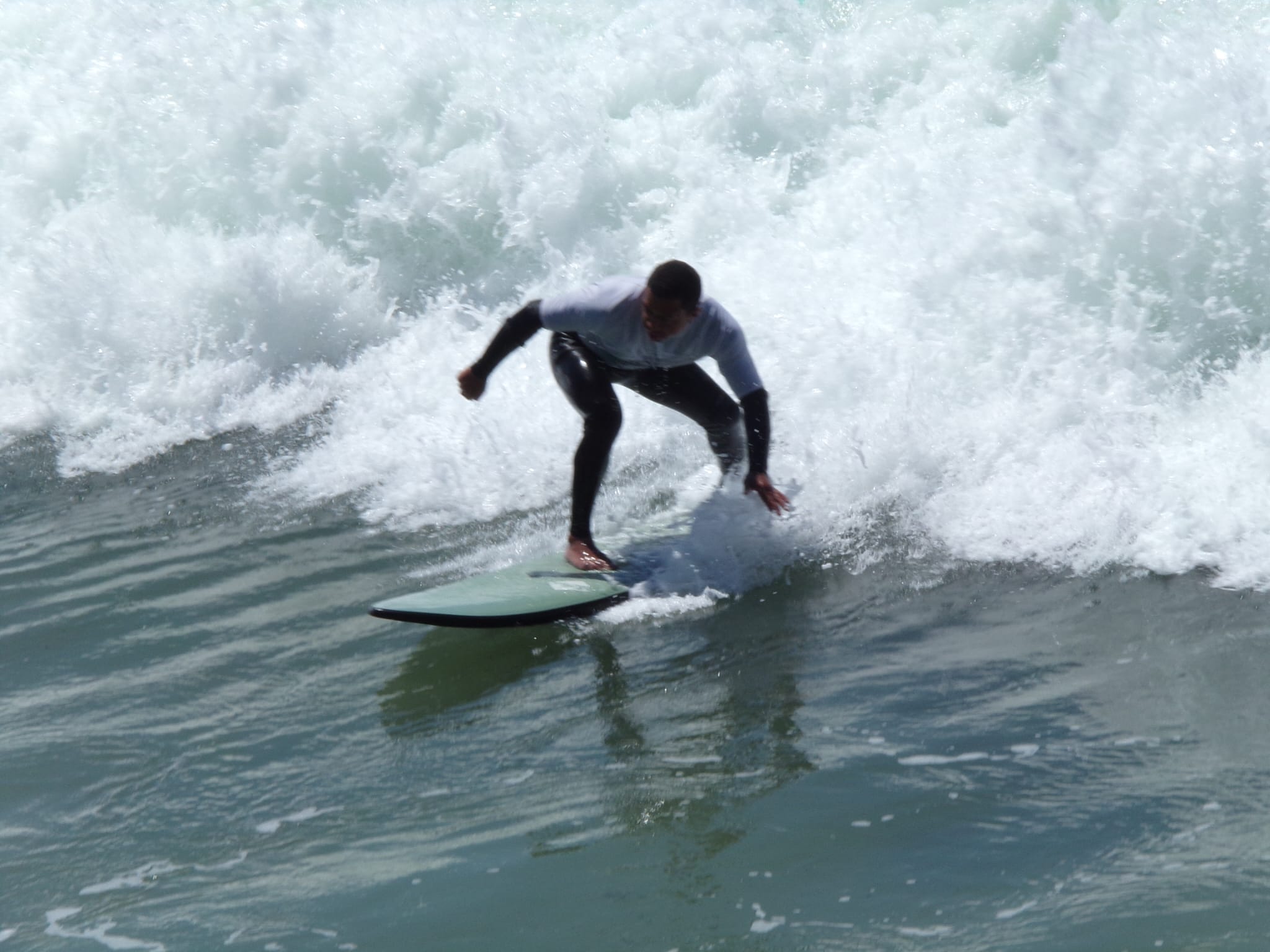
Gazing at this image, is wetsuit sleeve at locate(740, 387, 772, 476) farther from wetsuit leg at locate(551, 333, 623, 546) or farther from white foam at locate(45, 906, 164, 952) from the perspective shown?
white foam at locate(45, 906, 164, 952)

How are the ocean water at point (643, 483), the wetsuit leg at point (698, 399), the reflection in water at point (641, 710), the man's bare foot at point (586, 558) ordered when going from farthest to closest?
the wetsuit leg at point (698, 399) < the man's bare foot at point (586, 558) < the reflection in water at point (641, 710) < the ocean water at point (643, 483)

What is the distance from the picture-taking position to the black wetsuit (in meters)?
5.21

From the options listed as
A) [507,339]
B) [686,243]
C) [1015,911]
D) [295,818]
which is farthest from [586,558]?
[686,243]

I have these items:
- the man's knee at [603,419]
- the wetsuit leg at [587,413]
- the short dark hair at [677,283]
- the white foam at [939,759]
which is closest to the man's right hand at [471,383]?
the wetsuit leg at [587,413]

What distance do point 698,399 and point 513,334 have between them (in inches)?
32.7

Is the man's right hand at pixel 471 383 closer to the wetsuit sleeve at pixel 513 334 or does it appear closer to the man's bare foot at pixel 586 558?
the wetsuit sleeve at pixel 513 334

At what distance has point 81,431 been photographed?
27.5ft

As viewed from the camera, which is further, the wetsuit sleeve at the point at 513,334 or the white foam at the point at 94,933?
the wetsuit sleeve at the point at 513,334

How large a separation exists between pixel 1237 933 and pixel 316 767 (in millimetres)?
2484

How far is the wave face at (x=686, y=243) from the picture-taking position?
19.1 ft

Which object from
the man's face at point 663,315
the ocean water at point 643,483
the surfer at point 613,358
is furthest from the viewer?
the surfer at point 613,358

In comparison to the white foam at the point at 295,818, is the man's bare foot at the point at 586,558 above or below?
above

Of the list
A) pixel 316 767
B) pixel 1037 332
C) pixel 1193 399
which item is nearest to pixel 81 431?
pixel 316 767

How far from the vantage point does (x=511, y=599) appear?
4895 millimetres
